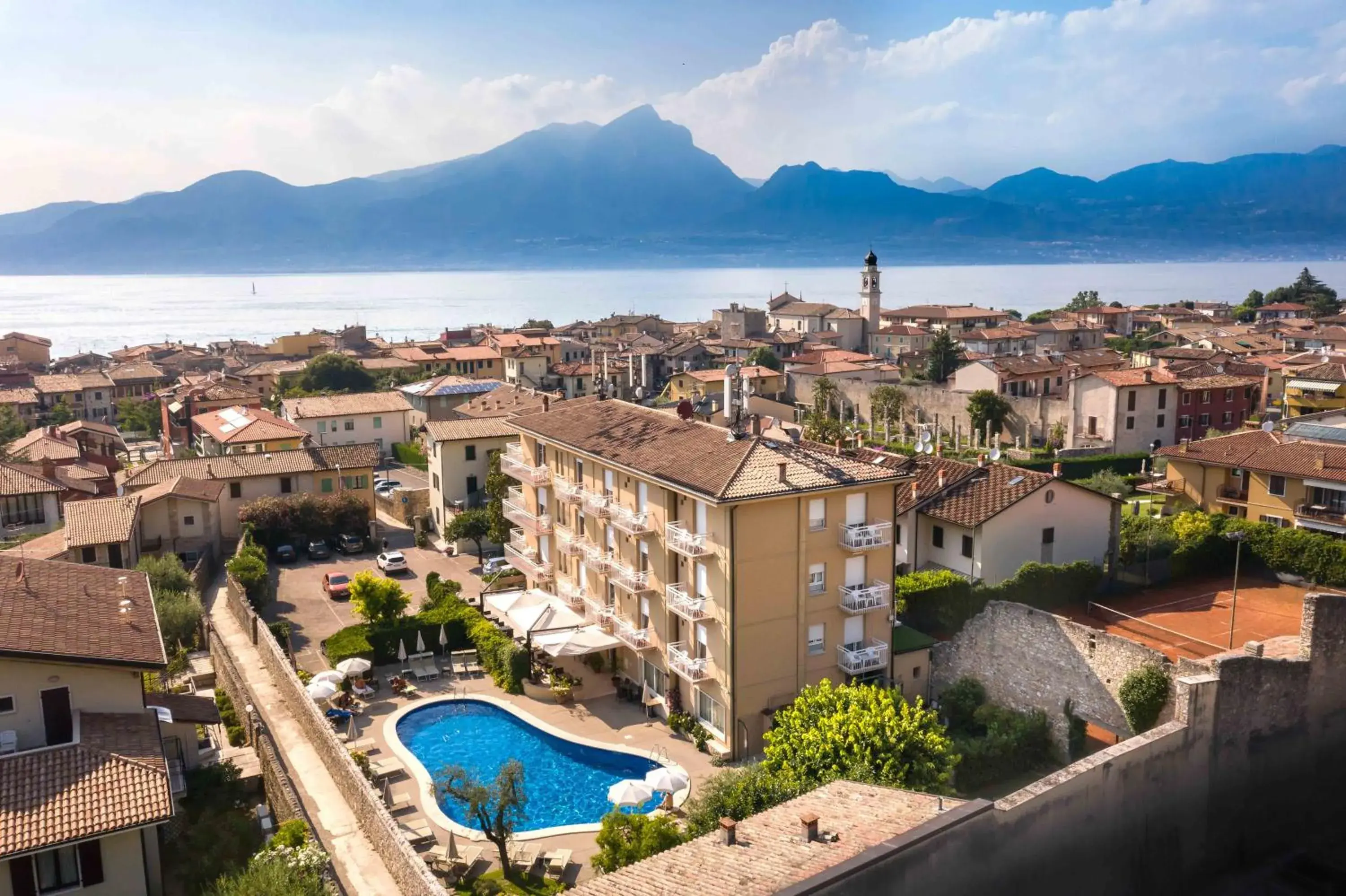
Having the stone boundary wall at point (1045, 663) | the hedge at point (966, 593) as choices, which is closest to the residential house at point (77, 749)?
the hedge at point (966, 593)

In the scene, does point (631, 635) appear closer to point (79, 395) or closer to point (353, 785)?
point (353, 785)

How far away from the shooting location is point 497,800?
19844 millimetres

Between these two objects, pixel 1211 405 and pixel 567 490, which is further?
pixel 1211 405

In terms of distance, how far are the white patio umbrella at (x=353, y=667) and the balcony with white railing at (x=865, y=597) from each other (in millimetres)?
14313

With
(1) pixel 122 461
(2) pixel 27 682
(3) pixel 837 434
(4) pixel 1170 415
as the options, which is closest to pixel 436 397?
(1) pixel 122 461

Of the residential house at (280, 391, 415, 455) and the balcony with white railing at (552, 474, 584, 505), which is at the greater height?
the balcony with white railing at (552, 474, 584, 505)

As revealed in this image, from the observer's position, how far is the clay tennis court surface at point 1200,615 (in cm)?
2695

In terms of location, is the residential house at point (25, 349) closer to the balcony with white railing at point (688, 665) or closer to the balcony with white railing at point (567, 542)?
the balcony with white railing at point (567, 542)

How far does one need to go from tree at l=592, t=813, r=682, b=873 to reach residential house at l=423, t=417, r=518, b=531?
29261 millimetres

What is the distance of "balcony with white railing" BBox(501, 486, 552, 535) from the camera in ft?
114

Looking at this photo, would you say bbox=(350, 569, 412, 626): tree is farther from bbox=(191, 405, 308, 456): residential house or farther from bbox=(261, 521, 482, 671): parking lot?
bbox=(191, 405, 308, 456): residential house

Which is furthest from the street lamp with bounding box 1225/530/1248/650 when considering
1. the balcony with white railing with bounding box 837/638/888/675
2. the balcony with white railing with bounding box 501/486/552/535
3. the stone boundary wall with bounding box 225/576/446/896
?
the stone boundary wall with bounding box 225/576/446/896

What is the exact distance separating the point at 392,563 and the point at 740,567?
74.7 ft

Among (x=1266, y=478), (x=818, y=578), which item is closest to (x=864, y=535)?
(x=818, y=578)
